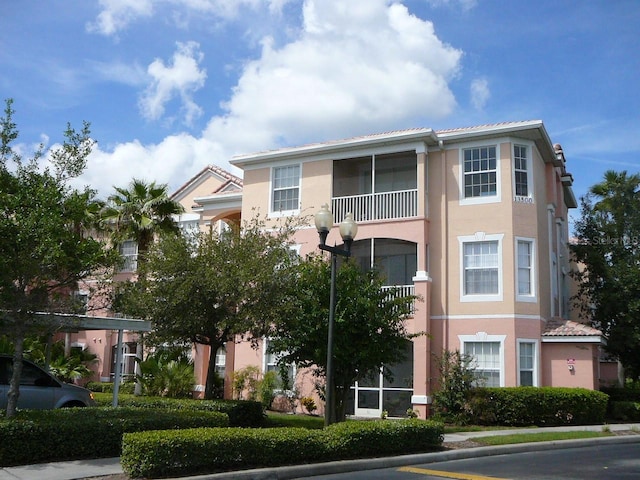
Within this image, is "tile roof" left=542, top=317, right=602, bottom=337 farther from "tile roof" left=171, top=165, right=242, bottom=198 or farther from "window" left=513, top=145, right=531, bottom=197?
"tile roof" left=171, top=165, right=242, bottom=198

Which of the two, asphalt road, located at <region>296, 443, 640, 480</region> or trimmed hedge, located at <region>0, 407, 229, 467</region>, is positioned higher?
trimmed hedge, located at <region>0, 407, 229, 467</region>

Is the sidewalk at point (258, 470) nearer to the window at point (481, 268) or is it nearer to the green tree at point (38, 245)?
the green tree at point (38, 245)

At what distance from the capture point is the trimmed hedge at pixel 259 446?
9961 mm

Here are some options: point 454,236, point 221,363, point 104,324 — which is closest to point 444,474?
point 104,324

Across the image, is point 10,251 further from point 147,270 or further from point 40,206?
point 147,270

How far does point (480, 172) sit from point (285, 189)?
7166mm

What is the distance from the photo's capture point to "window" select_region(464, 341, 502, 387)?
2153 centimetres

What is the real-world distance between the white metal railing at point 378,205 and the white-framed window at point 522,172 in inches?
130

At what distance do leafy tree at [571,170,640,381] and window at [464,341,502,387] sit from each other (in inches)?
202

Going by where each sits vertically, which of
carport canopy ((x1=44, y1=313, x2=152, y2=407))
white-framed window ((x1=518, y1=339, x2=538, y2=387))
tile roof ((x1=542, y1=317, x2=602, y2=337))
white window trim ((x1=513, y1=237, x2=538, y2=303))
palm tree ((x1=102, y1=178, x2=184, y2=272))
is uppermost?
palm tree ((x1=102, y1=178, x2=184, y2=272))

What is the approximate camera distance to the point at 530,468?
1208 centimetres

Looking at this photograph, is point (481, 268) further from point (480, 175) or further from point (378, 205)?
point (378, 205)

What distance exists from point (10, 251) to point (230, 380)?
1478cm

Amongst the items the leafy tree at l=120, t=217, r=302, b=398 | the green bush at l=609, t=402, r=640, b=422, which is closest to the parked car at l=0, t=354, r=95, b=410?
the leafy tree at l=120, t=217, r=302, b=398
